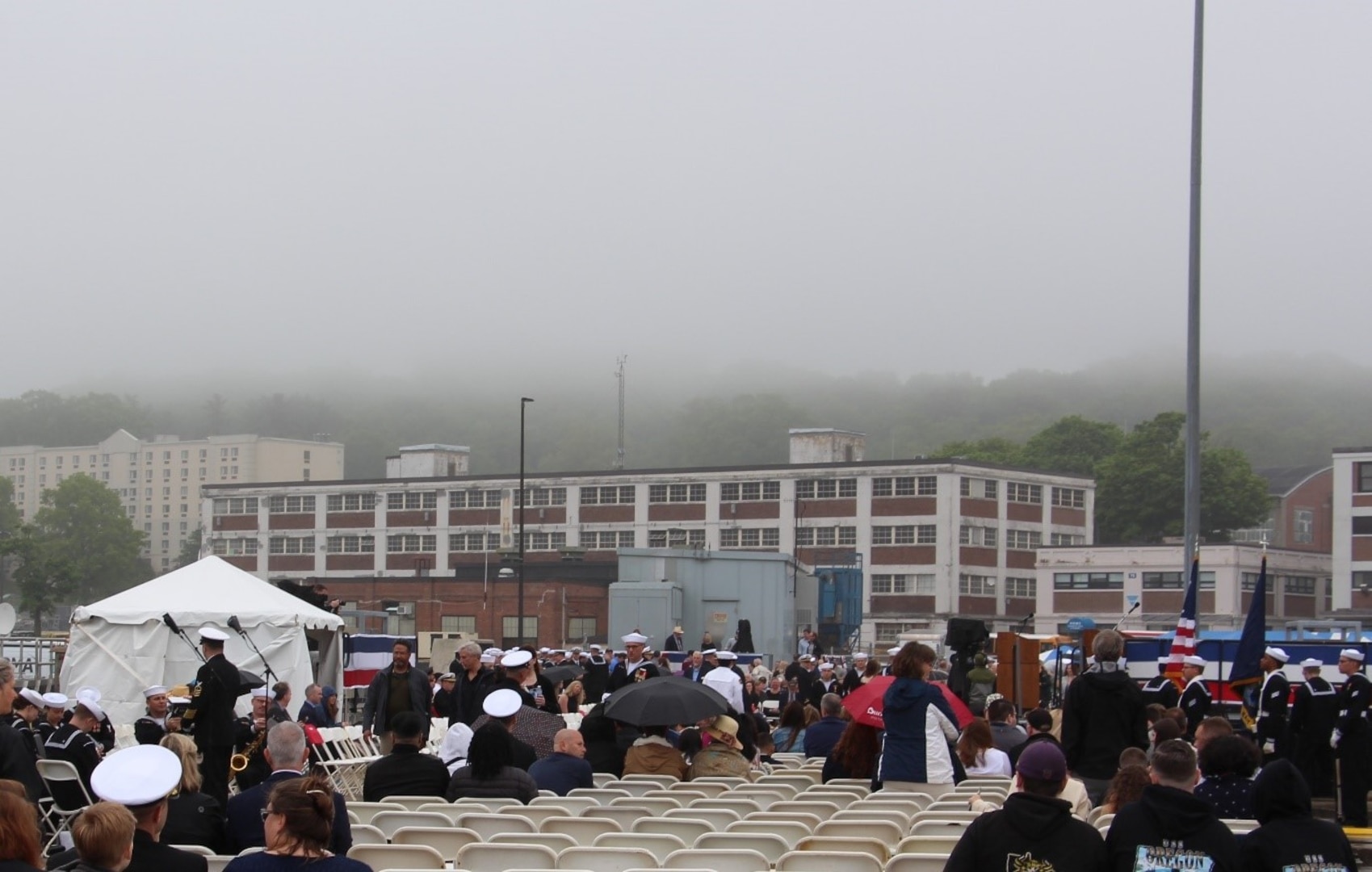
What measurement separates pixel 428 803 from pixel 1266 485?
118990mm

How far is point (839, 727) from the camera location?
→ 17453 millimetres

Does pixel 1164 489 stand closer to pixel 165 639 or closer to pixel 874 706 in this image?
pixel 165 639

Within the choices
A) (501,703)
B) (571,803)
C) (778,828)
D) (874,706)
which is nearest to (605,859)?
(778,828)

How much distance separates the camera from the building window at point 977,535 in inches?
3410

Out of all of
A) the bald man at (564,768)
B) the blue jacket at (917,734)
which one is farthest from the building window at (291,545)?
the blue jacket at (917,734)

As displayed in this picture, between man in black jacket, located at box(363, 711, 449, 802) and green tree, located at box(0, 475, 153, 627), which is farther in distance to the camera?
green tree, located at box(0, 475, 153, 627)

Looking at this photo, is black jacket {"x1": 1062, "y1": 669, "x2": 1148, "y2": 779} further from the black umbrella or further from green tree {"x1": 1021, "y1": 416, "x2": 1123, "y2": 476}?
green tree {"x1": 1021, "y1": 416, "x2": 1123, "y2": 476}

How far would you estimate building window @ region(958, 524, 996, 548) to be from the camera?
8662 cm

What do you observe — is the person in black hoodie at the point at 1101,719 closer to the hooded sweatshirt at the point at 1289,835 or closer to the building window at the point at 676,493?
the hooded sweatshirt at the point at 1289,835

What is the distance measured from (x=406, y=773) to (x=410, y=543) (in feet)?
290

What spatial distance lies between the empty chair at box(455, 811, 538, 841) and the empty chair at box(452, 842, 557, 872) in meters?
1.13

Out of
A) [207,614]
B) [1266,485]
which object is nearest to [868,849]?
[207,614]

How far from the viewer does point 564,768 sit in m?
13.1

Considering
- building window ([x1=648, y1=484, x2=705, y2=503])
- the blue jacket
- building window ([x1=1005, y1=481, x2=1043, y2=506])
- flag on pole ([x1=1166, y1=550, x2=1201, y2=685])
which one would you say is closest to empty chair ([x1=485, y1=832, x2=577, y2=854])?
the blue jacket
